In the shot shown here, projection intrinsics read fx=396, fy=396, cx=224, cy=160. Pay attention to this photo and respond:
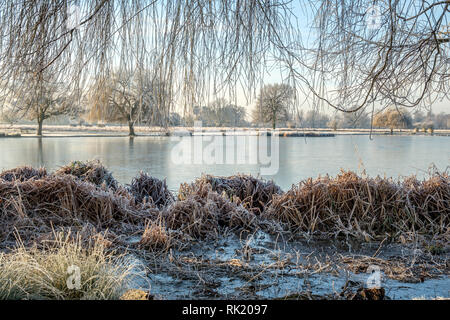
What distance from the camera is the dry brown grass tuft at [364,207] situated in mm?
3779

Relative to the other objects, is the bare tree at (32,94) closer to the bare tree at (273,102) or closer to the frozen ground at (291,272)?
the bare tree at (273,102)

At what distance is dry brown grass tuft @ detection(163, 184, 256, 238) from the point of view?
359 cm

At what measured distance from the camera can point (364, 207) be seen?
4.02m

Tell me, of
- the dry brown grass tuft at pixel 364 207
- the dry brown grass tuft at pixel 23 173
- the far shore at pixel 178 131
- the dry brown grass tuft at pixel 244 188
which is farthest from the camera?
the dry brown grass tuft at pixel 23 173

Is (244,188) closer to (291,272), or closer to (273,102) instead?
(291,272)

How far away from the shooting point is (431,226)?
3.79 meters

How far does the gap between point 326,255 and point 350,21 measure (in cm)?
170

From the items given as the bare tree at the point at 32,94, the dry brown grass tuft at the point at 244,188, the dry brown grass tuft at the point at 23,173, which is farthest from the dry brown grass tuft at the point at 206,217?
the dry brown grass tuft at the point at 23,173

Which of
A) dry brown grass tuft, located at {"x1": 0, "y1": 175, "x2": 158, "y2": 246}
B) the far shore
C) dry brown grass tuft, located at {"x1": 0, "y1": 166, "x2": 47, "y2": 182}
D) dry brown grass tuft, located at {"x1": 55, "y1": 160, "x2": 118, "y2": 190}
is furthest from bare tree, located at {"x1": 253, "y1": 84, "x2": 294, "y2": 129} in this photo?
dry brown grass tuft, located at {"x1": 0, "y1": 166, "x2": 47, "y2": 182}

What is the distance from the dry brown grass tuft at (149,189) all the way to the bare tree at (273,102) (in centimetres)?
325

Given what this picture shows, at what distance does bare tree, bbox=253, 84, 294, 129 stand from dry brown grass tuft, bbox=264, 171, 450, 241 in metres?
1.87
